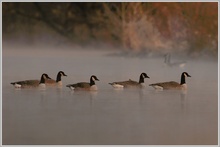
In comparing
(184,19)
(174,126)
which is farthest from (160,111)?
(184,19)

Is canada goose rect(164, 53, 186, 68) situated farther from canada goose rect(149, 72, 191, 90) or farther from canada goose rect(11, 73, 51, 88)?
canada goose rect(11, 73, 51, 88)

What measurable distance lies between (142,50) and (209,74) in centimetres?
115

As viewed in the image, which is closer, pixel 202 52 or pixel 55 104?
pixel 55 104

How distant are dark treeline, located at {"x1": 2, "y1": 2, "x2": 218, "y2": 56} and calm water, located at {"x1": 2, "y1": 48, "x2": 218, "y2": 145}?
0.71ft

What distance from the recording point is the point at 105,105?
657 cm

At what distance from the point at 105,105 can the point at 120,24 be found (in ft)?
6.76

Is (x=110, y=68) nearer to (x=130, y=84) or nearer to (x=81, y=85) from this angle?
(x=130, y=84)

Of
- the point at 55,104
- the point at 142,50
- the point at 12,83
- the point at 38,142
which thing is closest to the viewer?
the point at 38,142

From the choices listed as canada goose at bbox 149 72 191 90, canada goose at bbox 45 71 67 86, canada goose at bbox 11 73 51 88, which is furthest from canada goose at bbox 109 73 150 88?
canada goose at bbox 11 73 51 88

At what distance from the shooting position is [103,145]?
18.5ft

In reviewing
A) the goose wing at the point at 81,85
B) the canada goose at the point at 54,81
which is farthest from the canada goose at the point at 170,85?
the canada goose at the point at 54,81

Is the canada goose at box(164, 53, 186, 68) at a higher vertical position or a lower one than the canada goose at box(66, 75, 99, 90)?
higher

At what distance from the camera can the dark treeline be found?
319 inches

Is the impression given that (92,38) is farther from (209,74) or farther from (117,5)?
(209,74)
